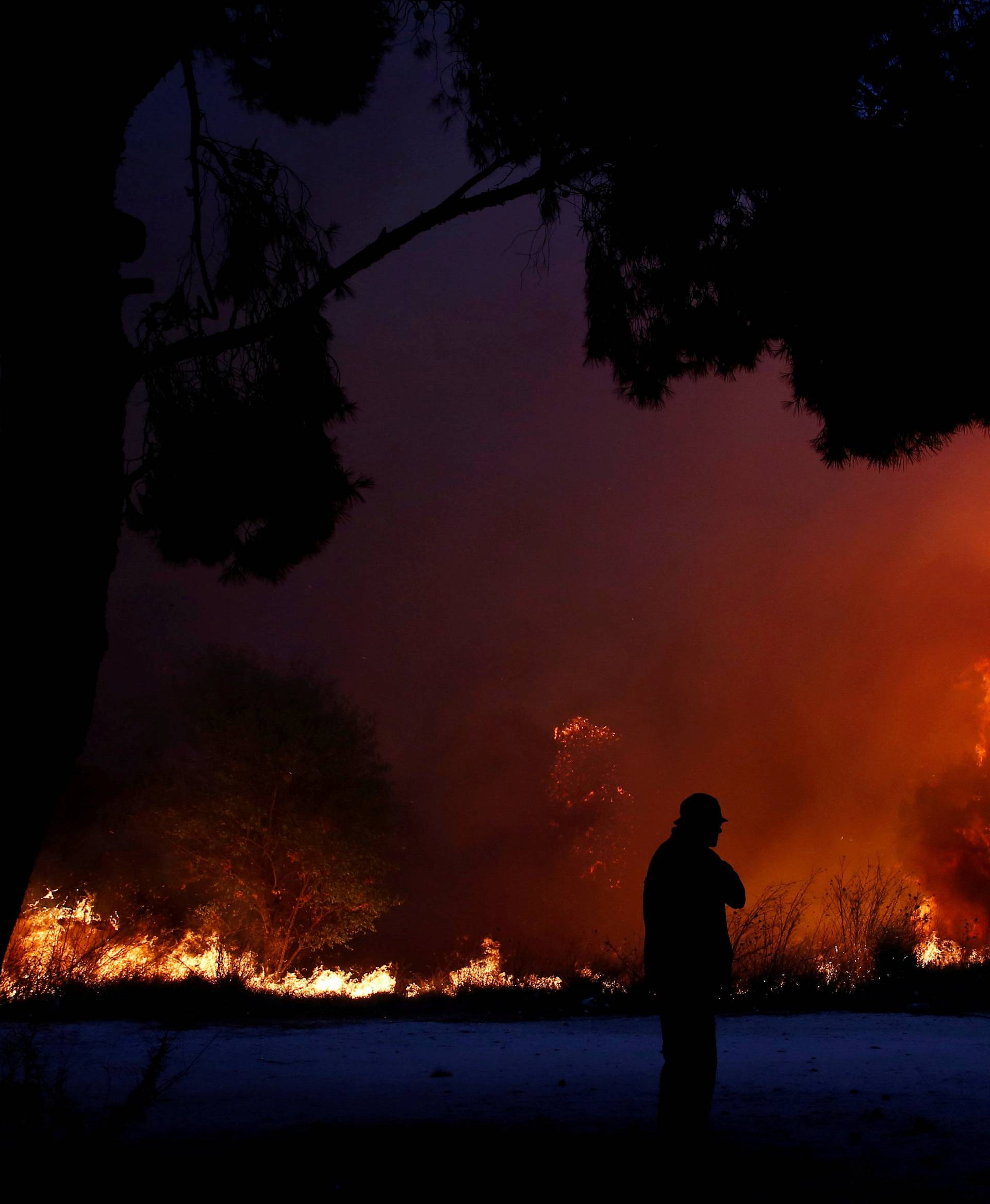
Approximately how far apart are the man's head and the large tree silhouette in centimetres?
266

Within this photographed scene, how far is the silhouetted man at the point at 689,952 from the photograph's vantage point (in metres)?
3.52

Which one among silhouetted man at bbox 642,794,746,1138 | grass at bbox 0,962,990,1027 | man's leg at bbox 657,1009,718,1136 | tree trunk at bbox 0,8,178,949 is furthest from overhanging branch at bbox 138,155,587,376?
grass at bbox 0,962,990,1027

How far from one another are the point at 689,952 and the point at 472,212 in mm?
4124

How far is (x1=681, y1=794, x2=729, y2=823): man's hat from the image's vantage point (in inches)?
156

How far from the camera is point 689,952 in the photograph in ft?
12.1

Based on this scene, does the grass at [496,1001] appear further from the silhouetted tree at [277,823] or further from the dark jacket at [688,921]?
the silhouetted tree at [277,823]

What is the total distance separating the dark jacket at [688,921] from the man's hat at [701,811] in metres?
0.08

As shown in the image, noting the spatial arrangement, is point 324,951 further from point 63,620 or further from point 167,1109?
point 63,620

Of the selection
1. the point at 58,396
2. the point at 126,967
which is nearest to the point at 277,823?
the point at 126,967

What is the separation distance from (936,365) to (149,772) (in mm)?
24581

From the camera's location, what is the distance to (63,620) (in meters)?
3.02

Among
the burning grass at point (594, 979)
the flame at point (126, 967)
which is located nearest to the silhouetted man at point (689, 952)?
the burning grass at point (594, 979)

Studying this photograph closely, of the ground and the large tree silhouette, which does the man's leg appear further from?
the large tree silhouette

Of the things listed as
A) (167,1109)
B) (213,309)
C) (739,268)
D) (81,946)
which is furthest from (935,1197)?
(81,946)
